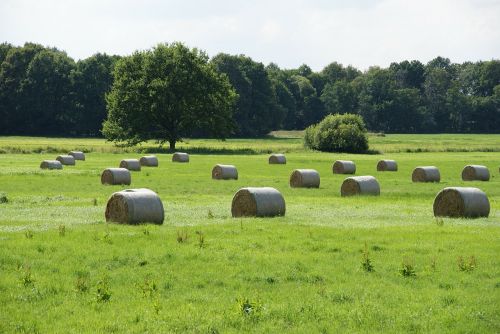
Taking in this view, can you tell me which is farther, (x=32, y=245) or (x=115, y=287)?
(x=32, y=245)

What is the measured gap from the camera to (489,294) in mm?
15594

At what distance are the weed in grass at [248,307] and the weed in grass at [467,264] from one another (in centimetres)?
522

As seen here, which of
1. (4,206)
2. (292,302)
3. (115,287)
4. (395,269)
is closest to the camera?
(292,302)

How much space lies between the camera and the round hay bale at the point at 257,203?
88.0ft

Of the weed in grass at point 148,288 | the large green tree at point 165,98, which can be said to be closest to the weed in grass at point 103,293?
the weed in grass at point 148,288

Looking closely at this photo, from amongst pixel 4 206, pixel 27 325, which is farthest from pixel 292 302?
pixel 4 206

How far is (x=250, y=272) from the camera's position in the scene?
17312mm

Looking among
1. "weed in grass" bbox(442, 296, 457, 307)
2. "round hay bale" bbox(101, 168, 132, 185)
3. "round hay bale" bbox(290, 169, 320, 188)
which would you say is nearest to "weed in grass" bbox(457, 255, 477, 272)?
"weed in grass" bbox(442, 296, 457, 307)

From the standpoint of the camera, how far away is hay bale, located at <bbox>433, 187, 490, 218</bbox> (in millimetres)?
26922

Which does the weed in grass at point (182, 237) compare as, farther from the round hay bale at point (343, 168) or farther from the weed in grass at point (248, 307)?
the round hay bale at point (343, 168)

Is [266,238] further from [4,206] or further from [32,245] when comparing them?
[4,206]

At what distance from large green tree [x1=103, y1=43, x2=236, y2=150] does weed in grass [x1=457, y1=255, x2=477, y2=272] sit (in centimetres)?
8396

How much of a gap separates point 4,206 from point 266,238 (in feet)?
42.6

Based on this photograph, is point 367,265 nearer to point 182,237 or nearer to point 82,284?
point 182,237
